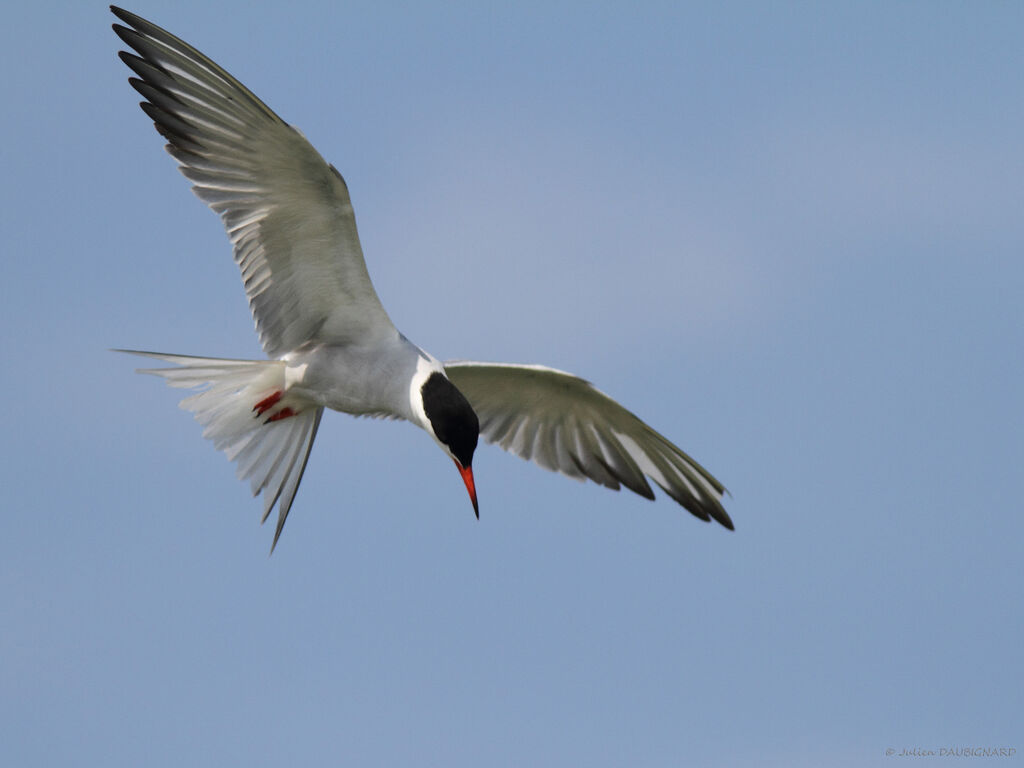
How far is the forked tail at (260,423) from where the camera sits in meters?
7.96

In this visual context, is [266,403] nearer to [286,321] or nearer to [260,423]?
[260,423]

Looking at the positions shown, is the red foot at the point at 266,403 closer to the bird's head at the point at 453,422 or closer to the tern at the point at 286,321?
the tern at the point at 286,321

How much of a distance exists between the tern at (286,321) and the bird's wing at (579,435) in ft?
0.08

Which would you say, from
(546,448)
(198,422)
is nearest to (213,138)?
(198,422)

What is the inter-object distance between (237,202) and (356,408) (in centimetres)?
140

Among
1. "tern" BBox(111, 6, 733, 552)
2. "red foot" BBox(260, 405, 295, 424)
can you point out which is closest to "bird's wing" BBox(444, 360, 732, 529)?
"tern" BBox(111, 6, 733, 552)

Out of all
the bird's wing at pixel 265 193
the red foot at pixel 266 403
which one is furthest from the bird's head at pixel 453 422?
the red foot at pixel 266 403

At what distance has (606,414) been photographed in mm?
9000

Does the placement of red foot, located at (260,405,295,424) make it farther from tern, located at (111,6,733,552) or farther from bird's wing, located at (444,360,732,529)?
bird's wing, located at (444,360,732,529)

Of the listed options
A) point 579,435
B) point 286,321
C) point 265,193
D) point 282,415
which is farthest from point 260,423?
point 579,435

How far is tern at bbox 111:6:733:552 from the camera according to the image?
7.38 meters

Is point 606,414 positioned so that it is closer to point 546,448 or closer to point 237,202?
point 546,448

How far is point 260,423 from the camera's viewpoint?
8.19m

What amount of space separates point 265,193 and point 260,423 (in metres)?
1.44
